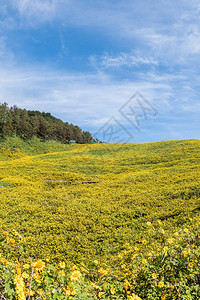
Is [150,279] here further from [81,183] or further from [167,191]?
[81,183]

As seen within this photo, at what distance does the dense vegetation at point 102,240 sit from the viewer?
291 centimetres

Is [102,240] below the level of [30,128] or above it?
below

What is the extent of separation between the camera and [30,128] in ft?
144

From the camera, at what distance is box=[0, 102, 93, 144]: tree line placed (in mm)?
39250

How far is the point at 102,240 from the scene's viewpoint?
7043 millimetres

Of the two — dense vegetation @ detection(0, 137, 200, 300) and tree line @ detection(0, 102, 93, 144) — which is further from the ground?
tree line @ detection(0, 102, 93, 144)

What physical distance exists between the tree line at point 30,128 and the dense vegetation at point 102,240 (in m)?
28.7

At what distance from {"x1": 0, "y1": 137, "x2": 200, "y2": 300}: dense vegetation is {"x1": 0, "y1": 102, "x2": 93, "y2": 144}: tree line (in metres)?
28.7

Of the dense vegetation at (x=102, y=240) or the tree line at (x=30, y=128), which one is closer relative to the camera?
the dense vegetation at (x=102, y=240)

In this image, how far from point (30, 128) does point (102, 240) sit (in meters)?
40.5

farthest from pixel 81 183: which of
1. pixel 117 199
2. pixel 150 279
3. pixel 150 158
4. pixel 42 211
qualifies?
pixel 150 279

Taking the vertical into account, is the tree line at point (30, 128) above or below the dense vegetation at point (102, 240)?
above

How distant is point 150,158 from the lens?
2283 centimetres

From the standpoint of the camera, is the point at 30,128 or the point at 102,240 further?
the point at 30,128
